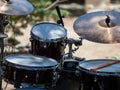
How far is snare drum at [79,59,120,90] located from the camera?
203 inches

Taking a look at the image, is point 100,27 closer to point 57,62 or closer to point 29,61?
point 57,62

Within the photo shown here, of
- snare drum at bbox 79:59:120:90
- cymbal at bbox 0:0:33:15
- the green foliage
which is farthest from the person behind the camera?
the green foliage

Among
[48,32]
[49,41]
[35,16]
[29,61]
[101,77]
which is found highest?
[35,16]

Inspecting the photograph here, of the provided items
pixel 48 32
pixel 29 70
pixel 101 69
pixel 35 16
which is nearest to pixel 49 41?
pixel 48 32

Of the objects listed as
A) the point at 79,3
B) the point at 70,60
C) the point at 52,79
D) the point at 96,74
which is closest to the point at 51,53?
the point at 70,60

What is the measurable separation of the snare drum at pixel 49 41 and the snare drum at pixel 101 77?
34.4 inches

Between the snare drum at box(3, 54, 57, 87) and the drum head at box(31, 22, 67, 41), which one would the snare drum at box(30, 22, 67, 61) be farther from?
the snare drum at box(3, 54, 57, 87)

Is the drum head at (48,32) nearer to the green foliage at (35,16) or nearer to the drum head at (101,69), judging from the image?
the drum head at (101,69)

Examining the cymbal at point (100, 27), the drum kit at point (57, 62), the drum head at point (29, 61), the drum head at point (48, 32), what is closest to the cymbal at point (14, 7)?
the drum kit at point (57, 62)

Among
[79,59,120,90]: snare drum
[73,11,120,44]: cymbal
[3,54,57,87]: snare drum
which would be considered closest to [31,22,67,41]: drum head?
[73,11,120,44]: cymbal

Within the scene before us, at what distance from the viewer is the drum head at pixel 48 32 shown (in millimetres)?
6102

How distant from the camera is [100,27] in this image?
575 centimetres

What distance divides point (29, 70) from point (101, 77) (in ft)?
2.75

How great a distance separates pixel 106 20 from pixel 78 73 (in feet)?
2.64
